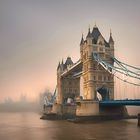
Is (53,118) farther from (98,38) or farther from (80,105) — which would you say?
(98,38)

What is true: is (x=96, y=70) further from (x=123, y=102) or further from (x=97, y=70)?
(x=123, y=102)

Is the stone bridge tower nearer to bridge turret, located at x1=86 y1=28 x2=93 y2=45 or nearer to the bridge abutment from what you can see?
bridge turret, located at x1=86 y1=28 x2=93 y2=45

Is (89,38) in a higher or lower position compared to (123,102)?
higher

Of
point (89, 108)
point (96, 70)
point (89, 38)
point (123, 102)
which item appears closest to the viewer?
point (123, 102)

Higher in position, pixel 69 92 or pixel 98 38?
pixel 98 38

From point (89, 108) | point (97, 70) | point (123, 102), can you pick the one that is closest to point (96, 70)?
point (97, 70)

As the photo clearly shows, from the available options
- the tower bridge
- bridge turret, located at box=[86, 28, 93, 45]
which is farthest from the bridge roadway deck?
bridge turret, located at box=[86, 28, 93, 45]

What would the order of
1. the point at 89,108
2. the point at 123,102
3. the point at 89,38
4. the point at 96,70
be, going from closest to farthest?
1. the point at 123,102
2. the point at 89,108
3. the point at 96,70
4. the point at 89,38

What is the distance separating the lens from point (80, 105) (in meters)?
64.3

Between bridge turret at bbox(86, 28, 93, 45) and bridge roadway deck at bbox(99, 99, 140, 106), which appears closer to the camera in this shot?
bridge roadway deck at bbox(99, 99, 140, 106)

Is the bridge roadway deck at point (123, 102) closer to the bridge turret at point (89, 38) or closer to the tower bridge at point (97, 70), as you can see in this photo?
the tower bridge at point (97, 70)

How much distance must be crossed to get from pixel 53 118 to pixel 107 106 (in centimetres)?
1705

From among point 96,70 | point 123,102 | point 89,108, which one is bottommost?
point 89,108

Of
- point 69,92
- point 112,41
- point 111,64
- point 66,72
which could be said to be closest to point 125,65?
point 111,64
